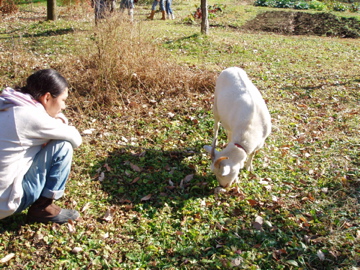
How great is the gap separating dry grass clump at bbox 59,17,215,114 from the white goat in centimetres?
220

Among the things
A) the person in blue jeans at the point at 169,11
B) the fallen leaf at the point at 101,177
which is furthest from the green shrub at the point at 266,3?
the fallen leaf at the point at 101,177

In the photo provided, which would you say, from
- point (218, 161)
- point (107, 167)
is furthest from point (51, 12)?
point (218, 161)

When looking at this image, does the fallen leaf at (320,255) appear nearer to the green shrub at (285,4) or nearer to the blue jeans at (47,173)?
the blue jeans at (47,173)

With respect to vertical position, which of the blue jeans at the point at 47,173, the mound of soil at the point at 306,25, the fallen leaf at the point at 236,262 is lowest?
the fallen leaf at the point at 236,262

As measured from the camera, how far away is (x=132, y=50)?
6.97 m

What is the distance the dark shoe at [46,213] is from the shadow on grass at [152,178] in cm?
68

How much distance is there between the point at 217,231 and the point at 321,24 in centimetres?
1552

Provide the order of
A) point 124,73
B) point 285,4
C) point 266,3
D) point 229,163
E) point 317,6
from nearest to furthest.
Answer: point 229,163 → point 124,73 → point 317,6 → point 285,4 → point 266,3

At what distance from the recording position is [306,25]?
52.8 feet

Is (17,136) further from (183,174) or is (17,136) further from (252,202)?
(252,202)

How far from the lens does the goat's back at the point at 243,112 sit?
4367 mm

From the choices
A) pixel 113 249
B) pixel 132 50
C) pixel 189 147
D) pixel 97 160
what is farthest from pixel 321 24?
pixel 113 249

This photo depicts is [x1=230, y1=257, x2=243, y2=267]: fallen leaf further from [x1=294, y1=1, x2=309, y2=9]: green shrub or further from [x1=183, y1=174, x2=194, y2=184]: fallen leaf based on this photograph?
[x1=294, y1=1, x2=309, y2=9]: green shrub

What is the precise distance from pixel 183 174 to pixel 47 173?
2.05 meters
